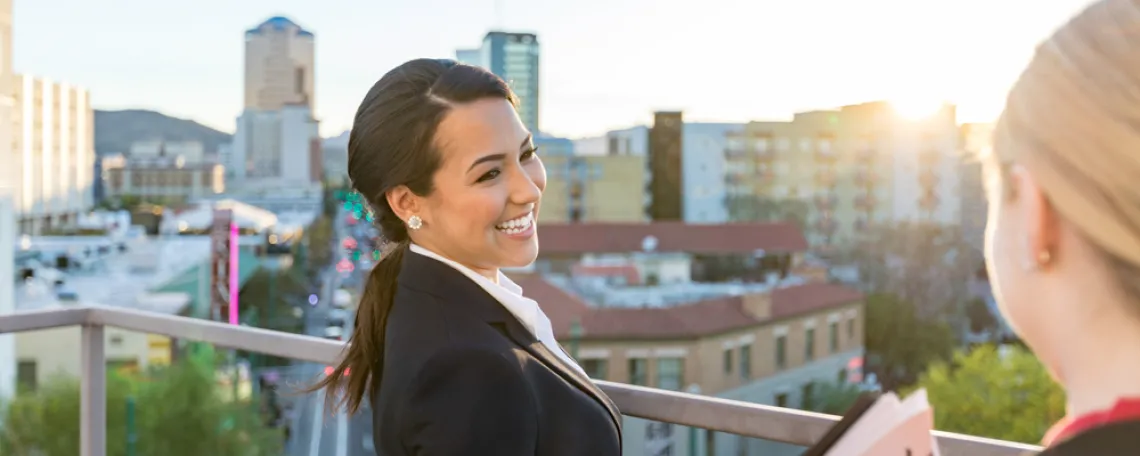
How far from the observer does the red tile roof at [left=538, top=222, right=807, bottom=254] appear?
4706 centimetres

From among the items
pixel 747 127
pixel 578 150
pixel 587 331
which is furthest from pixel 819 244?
pixel 587 331

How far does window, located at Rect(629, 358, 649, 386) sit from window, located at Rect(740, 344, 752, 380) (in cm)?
339

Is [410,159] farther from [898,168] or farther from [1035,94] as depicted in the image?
[898,168]

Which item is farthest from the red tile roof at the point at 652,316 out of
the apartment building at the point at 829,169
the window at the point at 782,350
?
the apartment building at the point at 829,169

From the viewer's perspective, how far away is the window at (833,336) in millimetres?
39656

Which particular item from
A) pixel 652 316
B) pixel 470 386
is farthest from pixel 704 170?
pixel 470 386

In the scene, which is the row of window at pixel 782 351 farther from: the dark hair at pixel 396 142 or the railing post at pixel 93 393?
the dark hair at pixel 396 142

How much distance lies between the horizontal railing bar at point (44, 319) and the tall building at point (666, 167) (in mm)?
52787

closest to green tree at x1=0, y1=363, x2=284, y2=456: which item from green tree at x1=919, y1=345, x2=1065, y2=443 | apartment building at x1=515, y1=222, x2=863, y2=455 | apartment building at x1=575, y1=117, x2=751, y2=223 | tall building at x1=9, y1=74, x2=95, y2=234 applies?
apartment building at x1=515, y1=222, x2=863, y2=455

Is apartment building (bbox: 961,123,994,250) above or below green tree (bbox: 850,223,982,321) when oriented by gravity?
above

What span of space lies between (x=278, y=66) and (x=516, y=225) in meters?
76.9

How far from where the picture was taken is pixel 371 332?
47.4 inches

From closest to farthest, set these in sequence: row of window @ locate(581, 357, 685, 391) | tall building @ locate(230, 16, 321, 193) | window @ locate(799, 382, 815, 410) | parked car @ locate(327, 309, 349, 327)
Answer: row of window @ locate(581, 357, 685, 391) → window @ locate(799, 382, 815, 410) → parked car @ locate(327, 309, 349, 327) → tall building @ locate(230, 16, 321, 193)

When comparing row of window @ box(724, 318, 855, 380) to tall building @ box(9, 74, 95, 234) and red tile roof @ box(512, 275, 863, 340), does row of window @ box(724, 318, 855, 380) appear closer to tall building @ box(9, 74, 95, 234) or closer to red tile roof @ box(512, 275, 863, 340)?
red tile roof @ box(512, 275, 863, 340)
